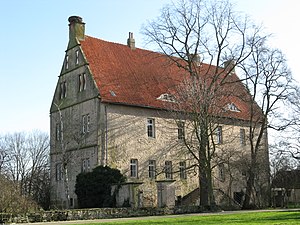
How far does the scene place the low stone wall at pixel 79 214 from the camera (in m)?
25.7

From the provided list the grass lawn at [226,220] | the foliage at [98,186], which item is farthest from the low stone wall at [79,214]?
the grass lawn at [226,220]

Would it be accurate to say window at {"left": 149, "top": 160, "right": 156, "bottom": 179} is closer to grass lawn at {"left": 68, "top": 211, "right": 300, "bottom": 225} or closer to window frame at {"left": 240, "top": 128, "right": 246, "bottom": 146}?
window frame at {"left": 240, "top": 128, "right": 246, "bottom": 146}

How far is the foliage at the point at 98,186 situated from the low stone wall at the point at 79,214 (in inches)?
173

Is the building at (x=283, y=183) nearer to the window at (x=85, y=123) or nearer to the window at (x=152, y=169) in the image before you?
the window at (x=152, y=169)

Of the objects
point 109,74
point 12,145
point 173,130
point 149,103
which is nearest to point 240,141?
point 173,130

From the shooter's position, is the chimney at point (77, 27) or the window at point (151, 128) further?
the chimney at point (77, 27)

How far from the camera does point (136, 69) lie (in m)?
43.8

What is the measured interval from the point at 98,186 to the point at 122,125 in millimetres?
5375

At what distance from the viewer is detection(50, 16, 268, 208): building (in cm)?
3841

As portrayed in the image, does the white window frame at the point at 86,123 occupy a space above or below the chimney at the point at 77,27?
below

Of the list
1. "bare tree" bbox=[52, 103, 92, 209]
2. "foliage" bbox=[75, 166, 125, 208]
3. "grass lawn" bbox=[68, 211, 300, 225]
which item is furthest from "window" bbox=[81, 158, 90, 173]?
"grass lawn" bbox=[68, 211, 300, 225]

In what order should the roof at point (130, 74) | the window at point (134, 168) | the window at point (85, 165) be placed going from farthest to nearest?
1. the roof at point (130, 74)
2. the window at point (134, 168)
3. the window at point (85, 165)

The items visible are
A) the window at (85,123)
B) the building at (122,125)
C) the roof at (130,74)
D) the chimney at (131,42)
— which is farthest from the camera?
the chimney at (131,42)

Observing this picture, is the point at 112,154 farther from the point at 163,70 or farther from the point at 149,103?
the point at 163,70
